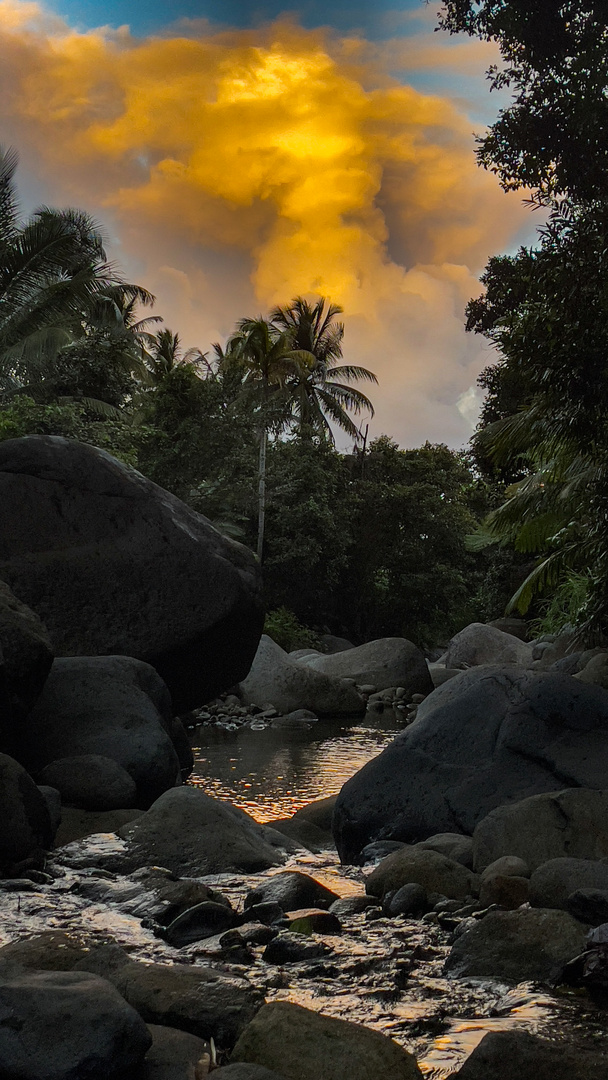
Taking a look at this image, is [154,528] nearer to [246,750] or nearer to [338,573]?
[246,750]

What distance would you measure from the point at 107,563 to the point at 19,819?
16.7 feet

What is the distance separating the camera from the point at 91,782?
25.9ft

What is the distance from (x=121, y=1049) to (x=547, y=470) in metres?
12.1

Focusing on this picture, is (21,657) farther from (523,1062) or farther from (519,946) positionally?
(523,1062)

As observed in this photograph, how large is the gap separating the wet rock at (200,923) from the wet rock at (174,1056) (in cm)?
140

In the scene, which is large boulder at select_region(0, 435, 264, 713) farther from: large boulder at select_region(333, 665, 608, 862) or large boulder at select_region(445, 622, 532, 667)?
large boulder at select_region(445, 622, 532, 667)

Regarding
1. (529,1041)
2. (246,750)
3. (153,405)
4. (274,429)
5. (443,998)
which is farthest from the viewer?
(274,429)

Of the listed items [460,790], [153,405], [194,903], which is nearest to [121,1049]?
[194,903]

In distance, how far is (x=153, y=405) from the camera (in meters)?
29.4

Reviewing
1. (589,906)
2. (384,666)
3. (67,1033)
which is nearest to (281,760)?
(589,906)

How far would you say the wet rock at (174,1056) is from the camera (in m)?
3.25

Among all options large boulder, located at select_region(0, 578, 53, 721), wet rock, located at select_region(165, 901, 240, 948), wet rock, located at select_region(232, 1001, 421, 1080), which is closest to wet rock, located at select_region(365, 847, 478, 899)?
wet rock, located at select_region(165, 901, 240, 948)

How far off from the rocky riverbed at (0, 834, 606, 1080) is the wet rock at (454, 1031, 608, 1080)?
20cm

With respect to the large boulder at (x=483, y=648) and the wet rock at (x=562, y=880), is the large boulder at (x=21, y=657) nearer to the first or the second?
the wet rock at (x=562, y=880)
